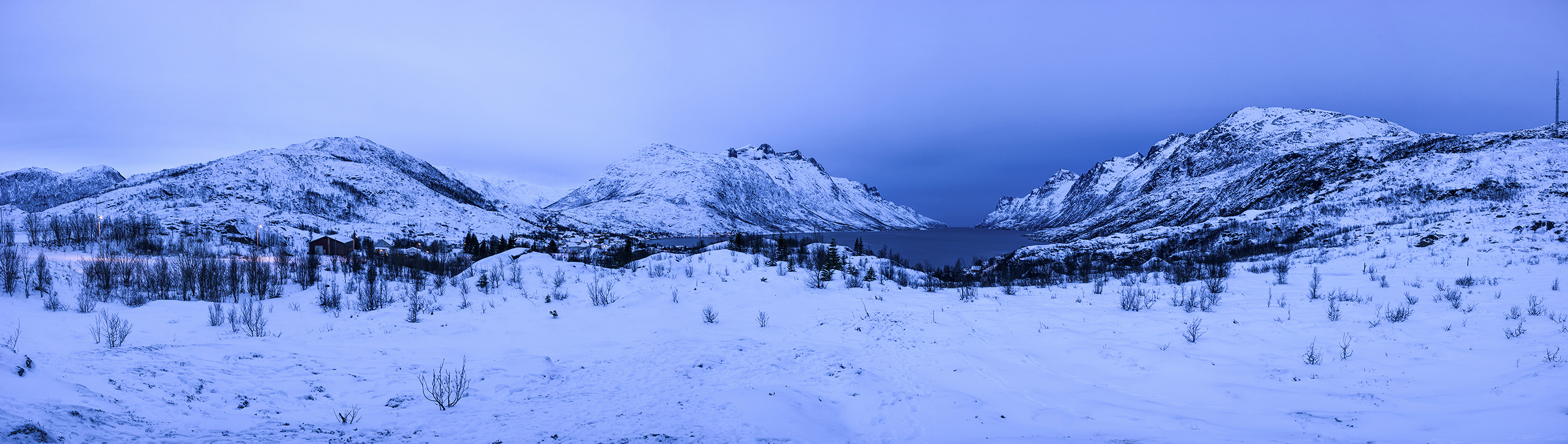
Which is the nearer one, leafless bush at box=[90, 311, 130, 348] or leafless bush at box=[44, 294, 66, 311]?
leafless bush at box=[90, 311, 130, 348]

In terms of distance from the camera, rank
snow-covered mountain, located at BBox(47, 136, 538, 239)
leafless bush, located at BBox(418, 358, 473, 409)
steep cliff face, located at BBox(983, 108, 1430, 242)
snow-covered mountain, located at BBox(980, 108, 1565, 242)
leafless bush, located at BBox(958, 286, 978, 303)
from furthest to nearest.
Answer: snow-covered mountain, located at BBox(47, 136, 538, 239) → steep cliff face, located at BBox(983, 108, 1430, 242) → snow-covered mountain, located at BBox(980, 108, 1565, 242) → leafless bush, located at BBox(958, 286, 978, 303) → leafless bush, located at BBox(418, 358, 473, 409)

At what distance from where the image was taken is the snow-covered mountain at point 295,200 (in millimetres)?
76381

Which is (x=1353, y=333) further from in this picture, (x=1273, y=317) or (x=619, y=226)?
(x=619, y=226)

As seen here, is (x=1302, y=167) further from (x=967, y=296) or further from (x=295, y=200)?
(x=295, y=200)

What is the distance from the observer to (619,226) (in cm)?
16475

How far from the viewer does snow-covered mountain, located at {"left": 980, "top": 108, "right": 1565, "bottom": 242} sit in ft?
158

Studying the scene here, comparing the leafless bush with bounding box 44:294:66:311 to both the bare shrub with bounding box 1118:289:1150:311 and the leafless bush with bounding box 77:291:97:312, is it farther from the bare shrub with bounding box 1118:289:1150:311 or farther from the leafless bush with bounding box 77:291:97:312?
the bare shrub with bounding box 1118:289:1150:311

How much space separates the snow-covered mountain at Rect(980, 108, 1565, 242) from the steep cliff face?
0.28 m

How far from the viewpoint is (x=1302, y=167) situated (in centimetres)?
7594

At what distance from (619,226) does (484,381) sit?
163971 mm

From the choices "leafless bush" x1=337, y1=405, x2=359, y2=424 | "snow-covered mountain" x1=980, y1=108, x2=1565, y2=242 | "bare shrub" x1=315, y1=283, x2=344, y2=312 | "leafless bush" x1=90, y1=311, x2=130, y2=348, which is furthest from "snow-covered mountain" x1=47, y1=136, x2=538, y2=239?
"snow-covered mountain" x1=980, y1=108, x2=1565, y2=242

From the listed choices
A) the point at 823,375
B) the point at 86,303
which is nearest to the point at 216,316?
the point at 86,303

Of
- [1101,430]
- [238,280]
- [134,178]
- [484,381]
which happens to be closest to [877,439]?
[1101,430]

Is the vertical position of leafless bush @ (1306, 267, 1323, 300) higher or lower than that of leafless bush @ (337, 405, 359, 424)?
higher
